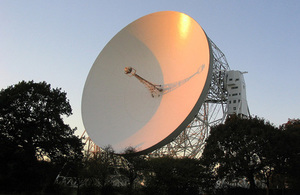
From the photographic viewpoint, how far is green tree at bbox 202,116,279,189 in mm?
22906

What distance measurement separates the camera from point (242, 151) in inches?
903

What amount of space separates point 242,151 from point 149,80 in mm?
10181

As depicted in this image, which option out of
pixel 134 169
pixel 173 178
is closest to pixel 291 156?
pixel 173 178

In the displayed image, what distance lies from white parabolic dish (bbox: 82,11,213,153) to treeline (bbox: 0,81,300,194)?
240 cm

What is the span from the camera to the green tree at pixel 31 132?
2339 cm

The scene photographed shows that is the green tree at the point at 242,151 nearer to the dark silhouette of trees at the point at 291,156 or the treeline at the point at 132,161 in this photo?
the treeline at the point at 132,161

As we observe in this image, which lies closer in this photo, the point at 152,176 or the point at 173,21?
the point at 152,176

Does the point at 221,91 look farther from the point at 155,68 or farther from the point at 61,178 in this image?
the point at 61,178

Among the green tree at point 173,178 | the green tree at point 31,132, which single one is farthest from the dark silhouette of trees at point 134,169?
the green tree at point 31,132

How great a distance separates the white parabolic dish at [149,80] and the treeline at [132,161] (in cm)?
240

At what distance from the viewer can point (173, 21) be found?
83.8ft

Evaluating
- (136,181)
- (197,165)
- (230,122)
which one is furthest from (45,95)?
(230,122)

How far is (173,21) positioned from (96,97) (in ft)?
35.2

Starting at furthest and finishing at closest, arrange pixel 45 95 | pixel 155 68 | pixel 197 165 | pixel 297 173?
1. pixel 45 95
2. pixel 155 68
3. pixel 197 165
4. pixel 297 173
